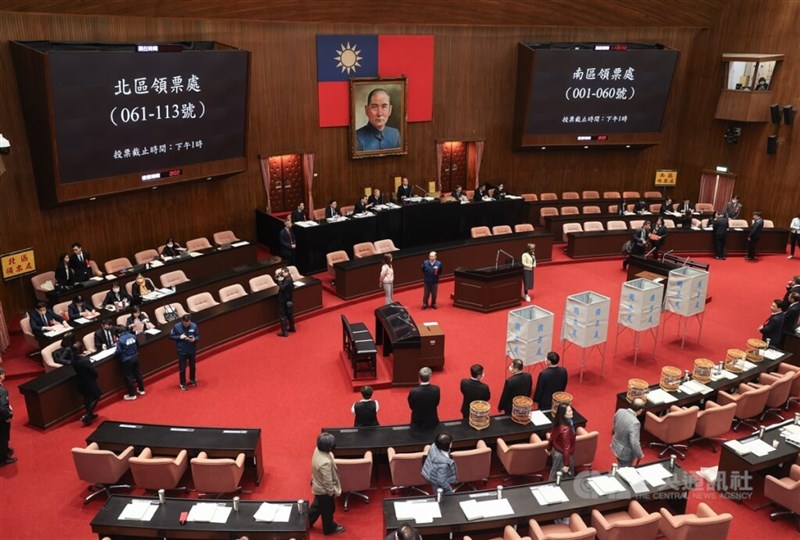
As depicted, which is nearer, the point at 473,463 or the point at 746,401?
the point at 473,463

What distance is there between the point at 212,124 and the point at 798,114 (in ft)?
52.0

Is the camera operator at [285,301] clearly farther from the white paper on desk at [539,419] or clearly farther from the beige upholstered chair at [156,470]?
→ the white paper on desk at [539,419]

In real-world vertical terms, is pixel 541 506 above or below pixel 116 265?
below

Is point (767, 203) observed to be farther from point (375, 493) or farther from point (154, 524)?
point (154, 524)

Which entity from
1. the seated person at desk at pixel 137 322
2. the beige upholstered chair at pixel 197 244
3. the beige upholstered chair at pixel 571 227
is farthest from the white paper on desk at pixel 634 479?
the beige upholstered chair at pixel 571 227

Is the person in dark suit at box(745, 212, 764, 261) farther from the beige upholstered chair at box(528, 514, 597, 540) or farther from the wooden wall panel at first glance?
the beige upholstered chair at box(528, 514, 597, 540)

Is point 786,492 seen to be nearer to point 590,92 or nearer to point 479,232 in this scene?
point 479,232

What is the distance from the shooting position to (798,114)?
18172mm

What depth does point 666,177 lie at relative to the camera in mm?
21938

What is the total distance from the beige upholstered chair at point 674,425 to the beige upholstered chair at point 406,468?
3.26 m

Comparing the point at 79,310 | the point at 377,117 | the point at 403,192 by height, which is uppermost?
the point at 377,117

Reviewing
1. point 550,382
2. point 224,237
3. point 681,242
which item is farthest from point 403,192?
point 550,382

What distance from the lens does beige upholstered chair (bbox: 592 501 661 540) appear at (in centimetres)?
652

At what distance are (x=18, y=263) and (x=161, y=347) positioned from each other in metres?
4.13
